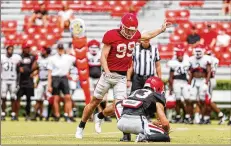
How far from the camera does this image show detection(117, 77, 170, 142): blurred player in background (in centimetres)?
1128

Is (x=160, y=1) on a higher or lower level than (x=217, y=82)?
higher

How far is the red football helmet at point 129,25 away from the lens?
11.8 m

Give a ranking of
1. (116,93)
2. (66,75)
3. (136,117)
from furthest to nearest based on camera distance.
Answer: (66,75) < (116,93) < (136,117)

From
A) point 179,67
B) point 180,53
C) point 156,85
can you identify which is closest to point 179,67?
point 179,67

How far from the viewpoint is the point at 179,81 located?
21.0 meters

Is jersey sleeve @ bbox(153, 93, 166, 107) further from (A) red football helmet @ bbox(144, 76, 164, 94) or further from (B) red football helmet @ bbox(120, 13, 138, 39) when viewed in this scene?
(B) red football helmet @ bbox(120, 13, 138, 39)

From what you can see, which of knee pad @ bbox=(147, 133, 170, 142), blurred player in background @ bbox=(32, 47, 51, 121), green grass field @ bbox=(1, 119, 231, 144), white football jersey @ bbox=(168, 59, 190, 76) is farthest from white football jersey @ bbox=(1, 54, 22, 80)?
knee pad @ bbox=(147, 133, 170, 142)

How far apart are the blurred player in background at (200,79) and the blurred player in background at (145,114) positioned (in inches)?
333

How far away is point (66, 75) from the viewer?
20500 millimetres

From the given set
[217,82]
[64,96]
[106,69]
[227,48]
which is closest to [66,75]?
[64,96]

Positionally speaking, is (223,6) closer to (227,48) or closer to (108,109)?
(227,48)

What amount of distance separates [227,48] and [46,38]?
6.03 metres

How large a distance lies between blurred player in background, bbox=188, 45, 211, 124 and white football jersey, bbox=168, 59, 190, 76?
1.72 ft

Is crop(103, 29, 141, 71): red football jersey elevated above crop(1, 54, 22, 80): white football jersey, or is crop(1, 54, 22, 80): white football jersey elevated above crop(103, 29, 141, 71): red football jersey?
crop(103, 29, 141, 71): red football jersey
